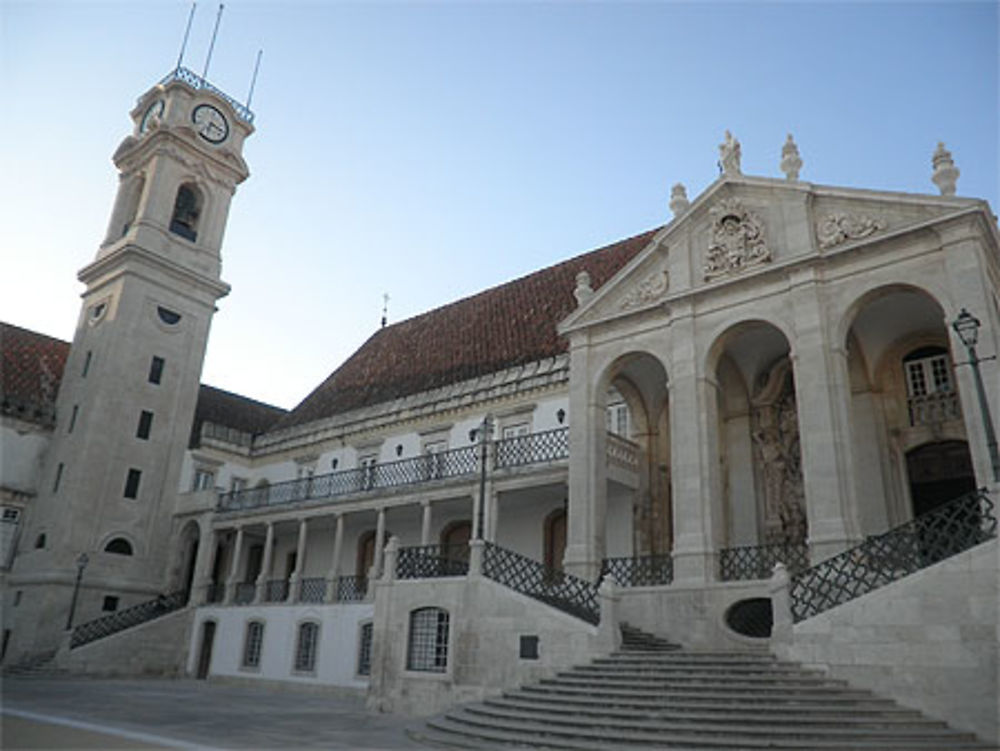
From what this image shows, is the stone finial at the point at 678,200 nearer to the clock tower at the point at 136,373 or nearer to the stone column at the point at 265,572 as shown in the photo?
the stone column at the point at 265,572

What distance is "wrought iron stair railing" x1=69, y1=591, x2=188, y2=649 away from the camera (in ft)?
81.6

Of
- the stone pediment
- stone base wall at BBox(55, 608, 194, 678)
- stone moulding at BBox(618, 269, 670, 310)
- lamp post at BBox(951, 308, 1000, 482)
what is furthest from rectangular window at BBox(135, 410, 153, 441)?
lamp post at BBox(951, 308, 1000, 482)

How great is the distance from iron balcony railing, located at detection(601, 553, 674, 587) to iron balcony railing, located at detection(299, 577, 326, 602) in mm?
10404

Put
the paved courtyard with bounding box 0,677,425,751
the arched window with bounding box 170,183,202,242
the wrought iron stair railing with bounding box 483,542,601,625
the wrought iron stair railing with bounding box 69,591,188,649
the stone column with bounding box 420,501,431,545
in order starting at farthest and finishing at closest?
the arched window with bounding box 170,183,202,242
the wrought iron stair railing with bounding box 69,591,188,649
the stone column with bounding box 420,501,431,545
the wrought iron stair railing with bounding box 483,542,601,625
the paved courtyard with bounding box 0,677,425,751

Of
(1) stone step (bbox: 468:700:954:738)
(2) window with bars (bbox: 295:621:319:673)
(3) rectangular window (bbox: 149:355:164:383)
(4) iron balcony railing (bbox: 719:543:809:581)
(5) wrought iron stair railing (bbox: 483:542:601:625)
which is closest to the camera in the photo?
(1) stone step (bbox: 468:700:954:738)

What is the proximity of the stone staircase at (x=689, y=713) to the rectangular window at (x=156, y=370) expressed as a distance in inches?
903

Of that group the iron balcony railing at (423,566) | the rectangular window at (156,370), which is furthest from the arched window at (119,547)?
the iron balcony railing at (423,566)

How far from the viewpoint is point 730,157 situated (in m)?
17.5

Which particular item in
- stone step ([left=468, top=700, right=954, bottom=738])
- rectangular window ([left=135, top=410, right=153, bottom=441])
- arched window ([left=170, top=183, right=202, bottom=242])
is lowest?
stone step ([left=468, top=700, right=954, bottom=738])

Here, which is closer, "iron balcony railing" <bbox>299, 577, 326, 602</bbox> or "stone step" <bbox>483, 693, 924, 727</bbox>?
"stone step" <bbox>483, 693, 924, 727</bbox>

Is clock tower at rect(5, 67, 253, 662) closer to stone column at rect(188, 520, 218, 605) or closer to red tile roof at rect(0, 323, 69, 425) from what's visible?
red tile roof at rect(0, 323, 69, 425)

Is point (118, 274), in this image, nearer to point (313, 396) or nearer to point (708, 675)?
point (313, 396)

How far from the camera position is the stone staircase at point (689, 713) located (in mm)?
9047

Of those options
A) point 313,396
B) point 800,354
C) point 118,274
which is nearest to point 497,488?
point 800,354
